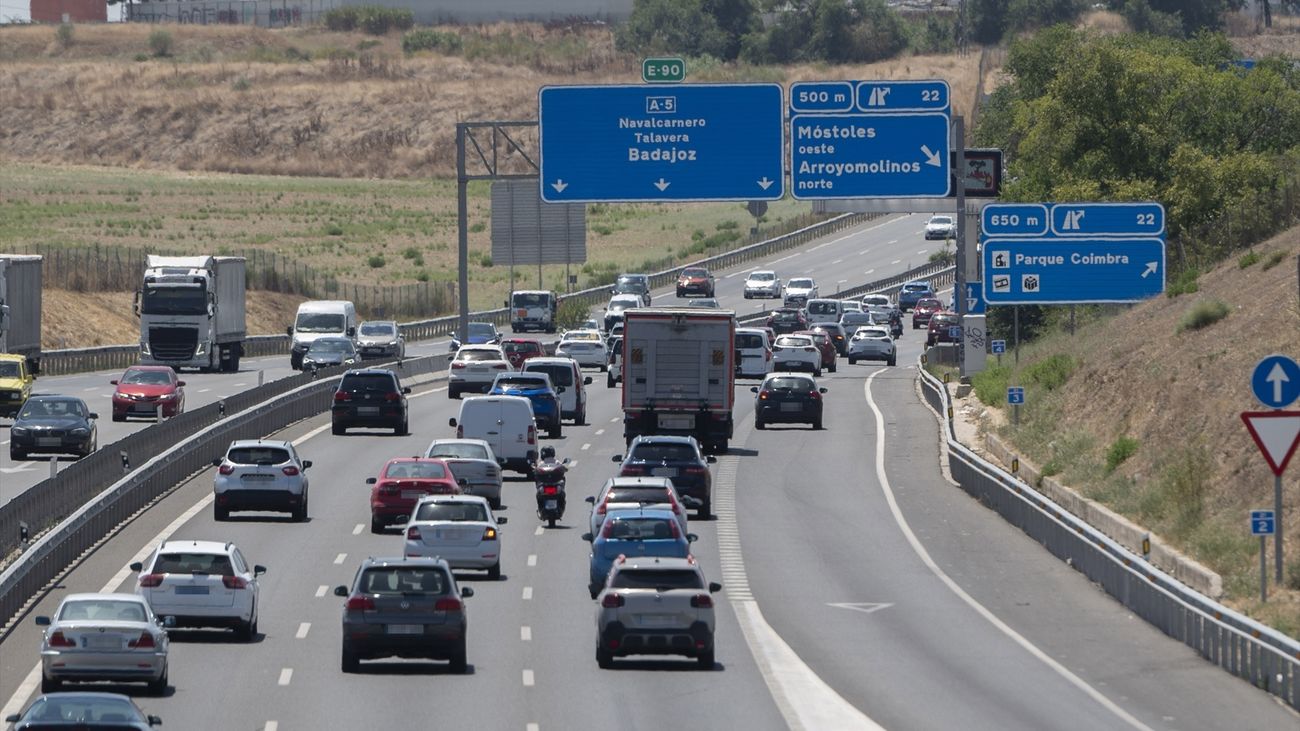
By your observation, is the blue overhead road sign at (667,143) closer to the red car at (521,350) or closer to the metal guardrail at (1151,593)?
the metal guardrail at (1151,593)

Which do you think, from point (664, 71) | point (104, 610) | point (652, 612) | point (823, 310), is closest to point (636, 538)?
point (652, 612)

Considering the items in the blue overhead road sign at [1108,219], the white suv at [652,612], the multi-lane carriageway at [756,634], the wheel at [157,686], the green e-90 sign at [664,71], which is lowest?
the multi-lane carriageway at [756,634]

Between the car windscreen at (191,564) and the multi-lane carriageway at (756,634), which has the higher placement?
the car windscreen at (191,564)

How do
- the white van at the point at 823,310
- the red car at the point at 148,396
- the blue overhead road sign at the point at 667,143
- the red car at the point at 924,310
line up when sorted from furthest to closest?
the red car at the point at 924,310 < the white van at the point at 823,310 < the red car at the point at 148,396 < the blue overhead road sign at the point at 667,143

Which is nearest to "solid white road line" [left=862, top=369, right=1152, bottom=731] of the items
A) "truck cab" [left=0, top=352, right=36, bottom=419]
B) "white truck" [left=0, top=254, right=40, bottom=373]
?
"truck cab" [left=0, top=352, right=36, bottom=419]

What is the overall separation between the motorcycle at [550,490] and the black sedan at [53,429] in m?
12.3

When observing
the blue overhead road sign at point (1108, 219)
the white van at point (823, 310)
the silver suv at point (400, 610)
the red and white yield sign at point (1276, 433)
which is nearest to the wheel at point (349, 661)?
the silver suv at point (400, 610)

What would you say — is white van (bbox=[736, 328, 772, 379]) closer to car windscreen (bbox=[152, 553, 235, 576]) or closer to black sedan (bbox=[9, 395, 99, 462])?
black sedan (bbox=[9, 395, 99, 462])

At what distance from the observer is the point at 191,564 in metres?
27.1

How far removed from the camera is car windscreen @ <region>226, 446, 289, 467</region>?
38906mm

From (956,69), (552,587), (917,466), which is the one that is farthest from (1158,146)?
(956,69)

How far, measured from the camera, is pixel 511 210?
10781 cm

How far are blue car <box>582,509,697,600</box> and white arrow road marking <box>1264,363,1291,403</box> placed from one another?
858 cm

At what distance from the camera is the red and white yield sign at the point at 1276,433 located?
998 inches
